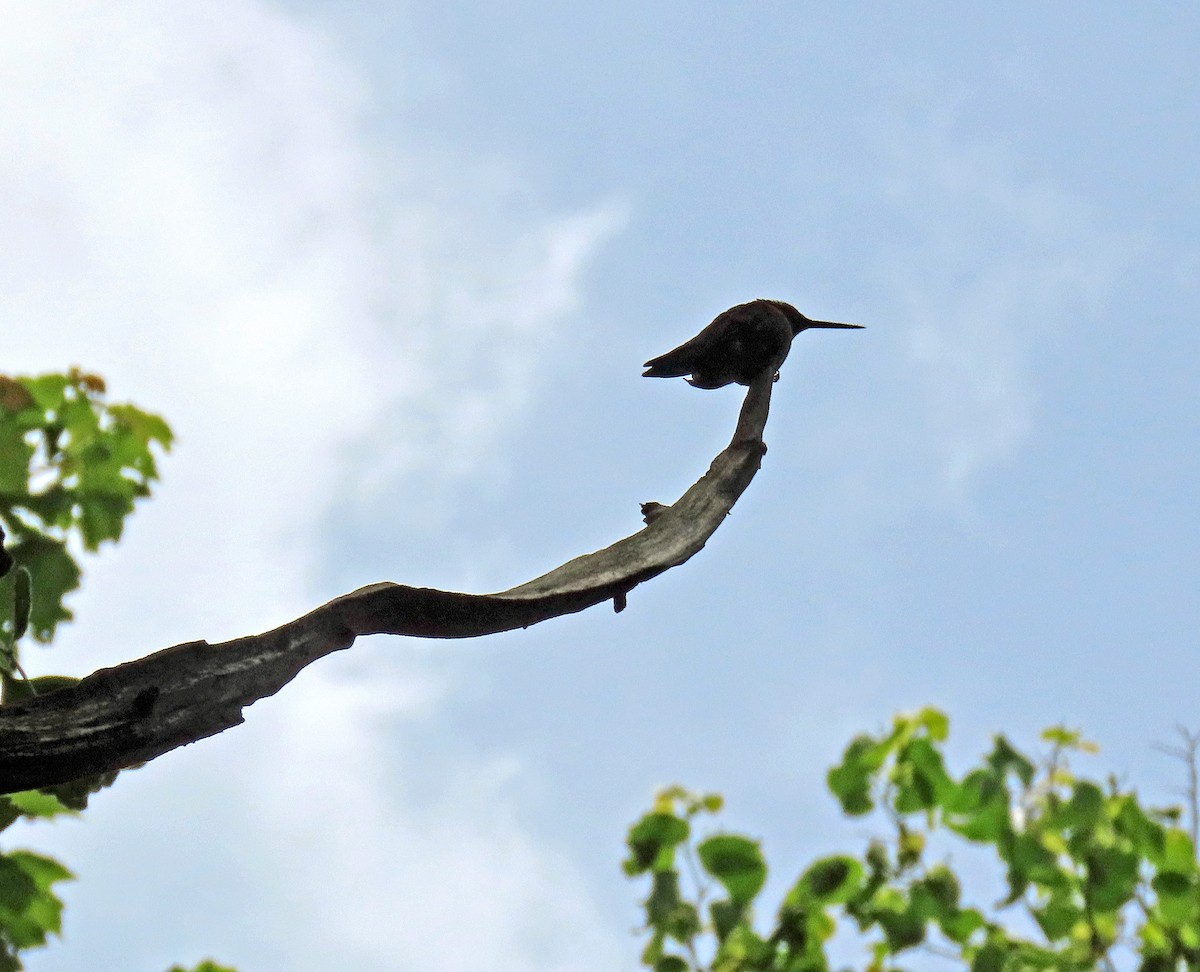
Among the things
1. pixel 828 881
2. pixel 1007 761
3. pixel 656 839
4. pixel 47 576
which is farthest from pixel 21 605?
pixel 1007 761

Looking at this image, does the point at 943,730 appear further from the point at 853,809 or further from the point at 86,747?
the point at 86,747

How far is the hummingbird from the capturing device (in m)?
2.53

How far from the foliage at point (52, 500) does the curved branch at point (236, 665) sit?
5.63 ft

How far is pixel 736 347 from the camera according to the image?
8.34ft

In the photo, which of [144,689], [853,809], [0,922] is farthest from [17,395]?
[853,809]

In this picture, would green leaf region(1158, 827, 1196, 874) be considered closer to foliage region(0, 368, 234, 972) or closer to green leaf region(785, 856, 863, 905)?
green leaf region(785, 856, 863, 905)

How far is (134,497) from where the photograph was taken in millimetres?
4809

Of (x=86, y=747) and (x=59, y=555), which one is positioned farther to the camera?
(x=59, y=555)

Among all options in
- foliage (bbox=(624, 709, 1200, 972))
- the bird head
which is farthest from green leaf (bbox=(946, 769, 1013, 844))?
the bird head

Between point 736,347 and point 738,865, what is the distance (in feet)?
8.24

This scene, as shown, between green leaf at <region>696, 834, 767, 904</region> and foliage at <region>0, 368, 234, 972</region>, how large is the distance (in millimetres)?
1753

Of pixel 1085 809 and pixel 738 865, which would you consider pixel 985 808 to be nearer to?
pixel 1085 809

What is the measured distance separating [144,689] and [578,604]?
69 cm

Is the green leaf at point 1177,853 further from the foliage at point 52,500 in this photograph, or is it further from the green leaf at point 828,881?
the foliage at point 52,500
